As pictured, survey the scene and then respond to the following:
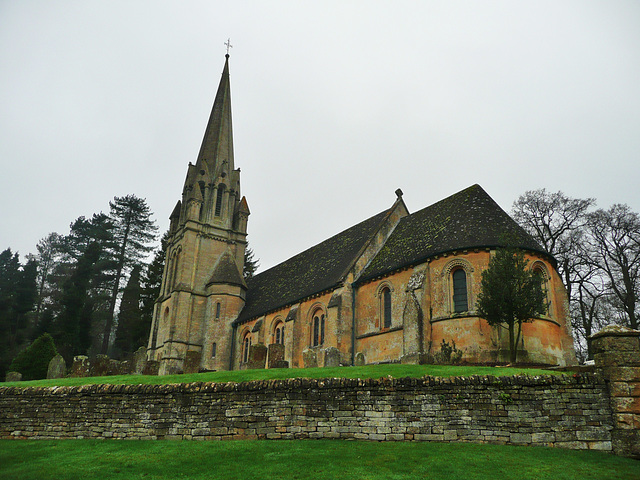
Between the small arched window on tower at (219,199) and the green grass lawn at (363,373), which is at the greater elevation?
the small arched window on tower at (219,199)

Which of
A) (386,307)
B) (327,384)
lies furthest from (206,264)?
(327,384)

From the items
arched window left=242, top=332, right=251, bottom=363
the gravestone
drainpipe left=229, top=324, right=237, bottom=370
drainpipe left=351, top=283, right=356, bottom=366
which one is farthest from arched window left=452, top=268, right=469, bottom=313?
drainpipe left=229, top=324, right=237, bottom=370

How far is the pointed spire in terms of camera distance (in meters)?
42.8

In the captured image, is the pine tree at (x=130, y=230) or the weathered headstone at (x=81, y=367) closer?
the weathered headstone at (x=81, y=367)

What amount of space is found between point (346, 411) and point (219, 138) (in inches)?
1432

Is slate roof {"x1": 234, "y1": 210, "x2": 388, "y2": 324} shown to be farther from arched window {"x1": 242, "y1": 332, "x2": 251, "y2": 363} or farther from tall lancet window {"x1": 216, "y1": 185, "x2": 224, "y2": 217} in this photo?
tall lancet window {"x1": 216, "y1": 185, "x2": 224, "y2": 217}

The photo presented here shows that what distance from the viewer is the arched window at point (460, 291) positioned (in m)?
22.1

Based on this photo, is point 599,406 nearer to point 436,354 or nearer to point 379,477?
point 379,477

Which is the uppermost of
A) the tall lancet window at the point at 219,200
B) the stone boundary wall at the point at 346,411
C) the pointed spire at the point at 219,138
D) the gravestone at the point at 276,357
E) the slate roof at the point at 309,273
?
the pointed spire at the point at 219,138

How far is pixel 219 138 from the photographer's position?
4425 centimetres

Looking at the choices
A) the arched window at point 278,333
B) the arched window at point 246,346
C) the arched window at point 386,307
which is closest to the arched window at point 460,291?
the arched window at point 386,307

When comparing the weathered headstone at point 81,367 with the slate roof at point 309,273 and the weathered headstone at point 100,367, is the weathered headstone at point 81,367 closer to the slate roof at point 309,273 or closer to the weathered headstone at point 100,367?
the weathered headstone at point 100,367

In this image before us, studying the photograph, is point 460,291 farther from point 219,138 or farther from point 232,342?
point 219,138

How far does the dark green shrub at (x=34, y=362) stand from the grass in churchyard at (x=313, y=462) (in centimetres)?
1980
